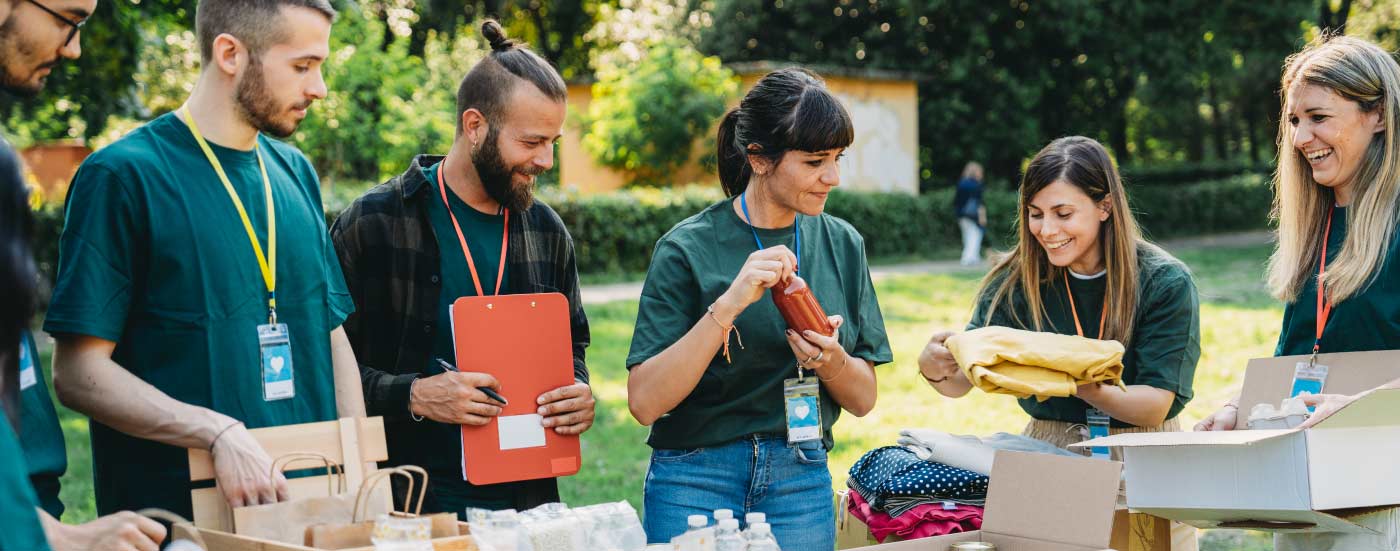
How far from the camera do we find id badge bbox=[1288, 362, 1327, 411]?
2.98 m

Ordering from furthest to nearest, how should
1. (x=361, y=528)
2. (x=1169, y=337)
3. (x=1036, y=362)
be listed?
(x=1169, y=337), (x=1036, y=362), (x=361, y=528)

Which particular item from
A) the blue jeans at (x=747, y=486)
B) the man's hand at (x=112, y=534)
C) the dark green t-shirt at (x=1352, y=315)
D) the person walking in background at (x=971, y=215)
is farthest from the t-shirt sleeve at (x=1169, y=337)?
the person walking in background at (x=971, y=215)

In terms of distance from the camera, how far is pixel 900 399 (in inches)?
339

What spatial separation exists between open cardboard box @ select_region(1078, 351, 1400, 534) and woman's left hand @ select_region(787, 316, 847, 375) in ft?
2.00

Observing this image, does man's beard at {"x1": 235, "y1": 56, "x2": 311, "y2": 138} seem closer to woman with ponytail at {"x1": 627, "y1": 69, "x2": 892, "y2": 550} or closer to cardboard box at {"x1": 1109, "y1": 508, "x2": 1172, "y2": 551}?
woman with ponytail at {"x1": 627, "y1": 69, "x2": 892, "y2": 550}

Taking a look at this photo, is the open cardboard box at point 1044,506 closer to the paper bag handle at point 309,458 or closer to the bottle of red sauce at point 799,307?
the bottle of red sauce at point 799,307

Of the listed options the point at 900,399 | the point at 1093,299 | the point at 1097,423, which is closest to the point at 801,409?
the point at 1097,423

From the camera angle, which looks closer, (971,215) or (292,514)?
(292,514)

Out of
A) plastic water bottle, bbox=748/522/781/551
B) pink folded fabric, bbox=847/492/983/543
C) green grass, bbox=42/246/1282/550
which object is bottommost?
green grass, bbox=42/246/1282/550

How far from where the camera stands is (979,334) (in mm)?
3123

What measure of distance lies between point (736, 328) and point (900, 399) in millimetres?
5880

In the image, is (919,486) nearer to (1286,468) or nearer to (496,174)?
(1286,468)

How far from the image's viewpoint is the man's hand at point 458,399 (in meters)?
2.89

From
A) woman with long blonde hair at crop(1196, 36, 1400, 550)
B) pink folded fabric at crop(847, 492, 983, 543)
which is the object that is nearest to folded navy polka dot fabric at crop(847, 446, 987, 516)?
pink folded fabric at crop(847, 492, 983, 543)
